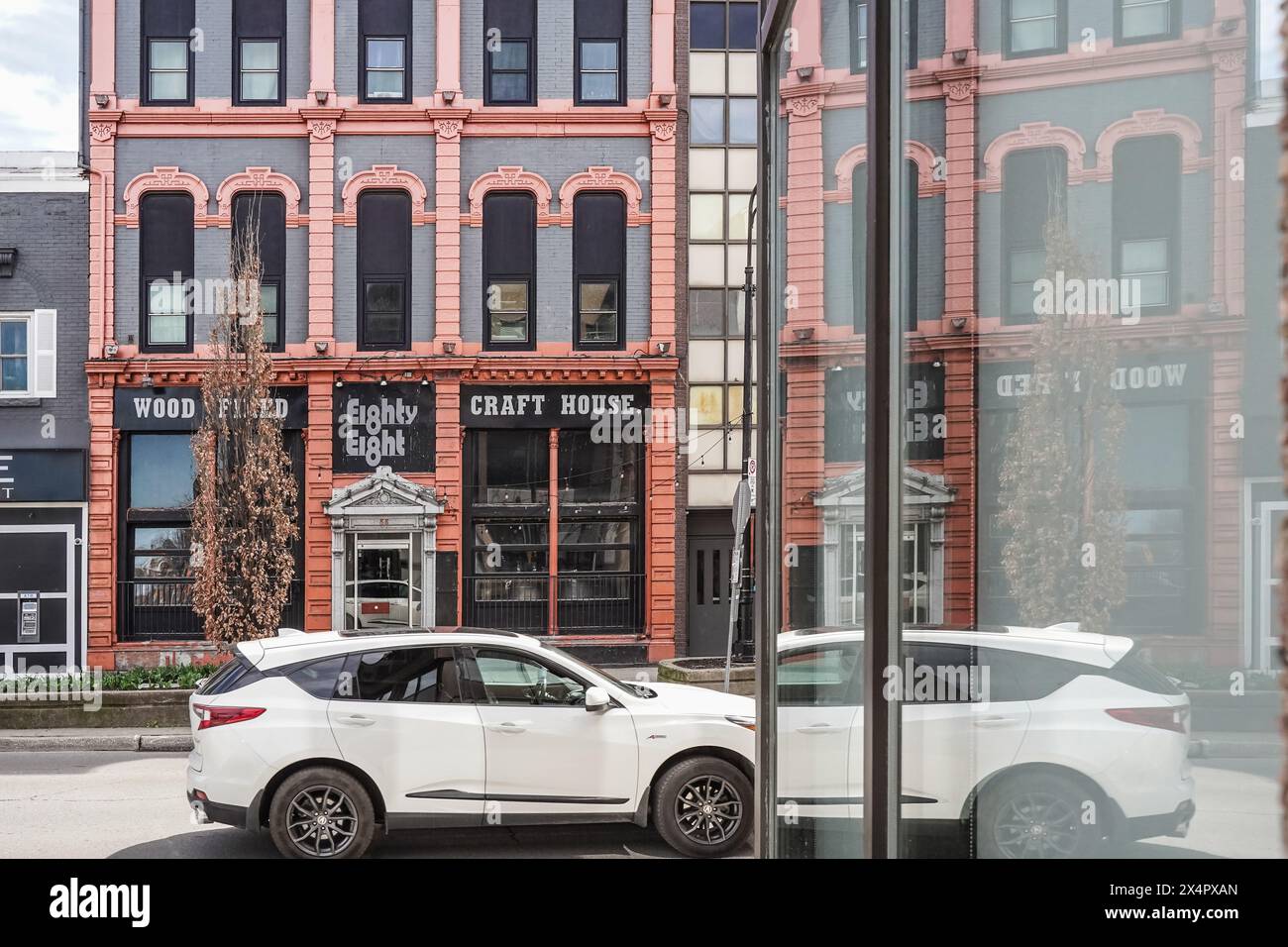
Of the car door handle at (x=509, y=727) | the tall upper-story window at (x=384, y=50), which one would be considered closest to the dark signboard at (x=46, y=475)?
the tall upper-story window at (x=384, y=50)

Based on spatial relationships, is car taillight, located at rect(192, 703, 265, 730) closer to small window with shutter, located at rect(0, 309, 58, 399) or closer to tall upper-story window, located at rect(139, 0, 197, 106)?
small window with shutter, located at rect(0, 309, 58, 399)

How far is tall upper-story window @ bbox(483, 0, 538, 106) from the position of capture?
17703mm

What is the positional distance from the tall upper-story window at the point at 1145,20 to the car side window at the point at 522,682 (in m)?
6.08

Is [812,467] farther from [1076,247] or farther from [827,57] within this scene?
[1076,247]

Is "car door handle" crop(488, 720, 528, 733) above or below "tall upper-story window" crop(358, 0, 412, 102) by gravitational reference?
below

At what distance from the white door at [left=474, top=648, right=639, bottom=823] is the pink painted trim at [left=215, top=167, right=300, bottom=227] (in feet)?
42.1

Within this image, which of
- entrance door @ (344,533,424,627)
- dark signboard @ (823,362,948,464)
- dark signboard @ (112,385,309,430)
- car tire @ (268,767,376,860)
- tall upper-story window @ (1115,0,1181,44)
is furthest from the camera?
dark signboard @ (112,385,309,430)

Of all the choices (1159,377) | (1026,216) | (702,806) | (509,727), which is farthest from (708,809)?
(1159,377)

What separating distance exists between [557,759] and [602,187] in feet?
41.2

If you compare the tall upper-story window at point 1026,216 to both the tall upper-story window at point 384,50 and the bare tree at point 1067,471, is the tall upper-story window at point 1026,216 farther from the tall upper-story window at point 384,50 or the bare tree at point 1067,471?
the tall upper-story window at point 384,50

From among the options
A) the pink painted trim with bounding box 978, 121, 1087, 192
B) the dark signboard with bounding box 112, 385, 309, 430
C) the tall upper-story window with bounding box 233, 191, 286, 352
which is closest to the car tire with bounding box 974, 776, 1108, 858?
the pink painted trim with bounding box 978, 121, 1087, 192

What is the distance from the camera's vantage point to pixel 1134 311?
1038 mm

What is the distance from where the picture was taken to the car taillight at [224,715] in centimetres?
656
